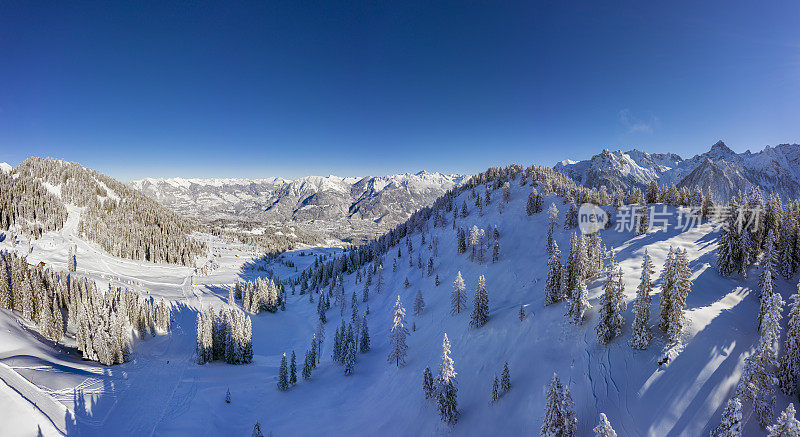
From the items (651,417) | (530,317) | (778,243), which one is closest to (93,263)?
(530,317)

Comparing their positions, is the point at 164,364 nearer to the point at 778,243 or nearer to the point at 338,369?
the point at 338,369

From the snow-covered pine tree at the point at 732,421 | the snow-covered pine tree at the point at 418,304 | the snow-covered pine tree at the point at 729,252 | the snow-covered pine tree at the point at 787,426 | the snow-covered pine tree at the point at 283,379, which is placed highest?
the snow-covered pine tree at the point at 729,252

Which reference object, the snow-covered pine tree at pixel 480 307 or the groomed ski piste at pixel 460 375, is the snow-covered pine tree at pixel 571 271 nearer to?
the groomed ski piste at pixel 460 375

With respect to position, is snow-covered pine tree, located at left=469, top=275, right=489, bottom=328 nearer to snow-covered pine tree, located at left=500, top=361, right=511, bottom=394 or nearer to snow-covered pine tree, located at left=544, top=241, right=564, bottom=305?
snow-covered pine tree, located at left=544, top=241, right=564, bottom=305

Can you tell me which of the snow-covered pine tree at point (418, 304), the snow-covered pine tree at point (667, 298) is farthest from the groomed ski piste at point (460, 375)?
the snow-covered pine tree at point (418, 304)

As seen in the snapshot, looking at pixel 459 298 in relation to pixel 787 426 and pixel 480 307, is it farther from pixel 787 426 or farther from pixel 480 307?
pixel 787 426
